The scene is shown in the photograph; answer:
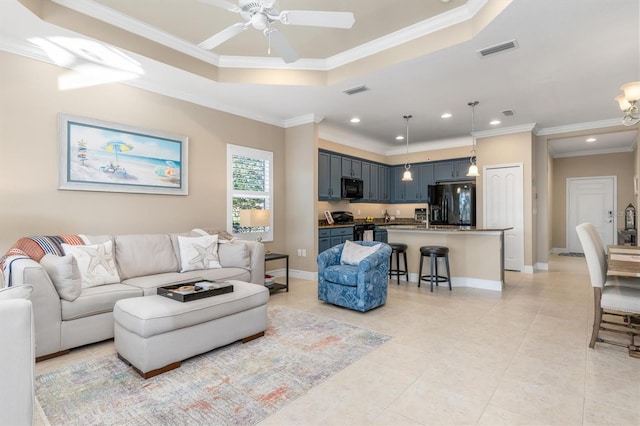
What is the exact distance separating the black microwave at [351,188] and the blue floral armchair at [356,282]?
289 centimetres

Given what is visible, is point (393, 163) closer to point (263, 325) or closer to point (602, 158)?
point (602, 158)

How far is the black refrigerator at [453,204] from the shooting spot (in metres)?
6.91

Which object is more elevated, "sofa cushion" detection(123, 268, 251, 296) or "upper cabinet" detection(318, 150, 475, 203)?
"upper cabinet" detection(318, 150, 475, 203)

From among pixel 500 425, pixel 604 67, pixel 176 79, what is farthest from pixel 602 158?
pixel 176 79

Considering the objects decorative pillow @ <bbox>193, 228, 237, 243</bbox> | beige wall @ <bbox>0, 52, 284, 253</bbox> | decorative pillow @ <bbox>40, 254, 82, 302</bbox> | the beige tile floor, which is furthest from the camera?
decorative pillow @ <bbox>193, 228, 237, 243</bbox>

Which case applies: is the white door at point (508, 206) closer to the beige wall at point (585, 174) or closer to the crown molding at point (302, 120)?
the crown molding at point (302, 120)

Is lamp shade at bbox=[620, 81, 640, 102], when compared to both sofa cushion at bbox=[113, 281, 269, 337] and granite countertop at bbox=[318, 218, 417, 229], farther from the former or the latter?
granite countertop at bbox=[318, 218, 417, 229]

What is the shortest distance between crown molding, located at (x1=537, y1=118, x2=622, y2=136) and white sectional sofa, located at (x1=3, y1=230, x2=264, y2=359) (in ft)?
19.7

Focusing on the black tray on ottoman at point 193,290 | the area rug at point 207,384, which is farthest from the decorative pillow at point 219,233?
the area rug at point 207,384

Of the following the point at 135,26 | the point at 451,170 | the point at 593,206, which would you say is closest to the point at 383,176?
the point at 451,170

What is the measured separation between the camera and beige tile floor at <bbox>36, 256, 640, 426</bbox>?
6.36 feet

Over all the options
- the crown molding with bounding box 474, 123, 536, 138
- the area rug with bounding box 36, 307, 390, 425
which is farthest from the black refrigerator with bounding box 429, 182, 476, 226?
the area rug with bounding box 36, 307, 390, 425

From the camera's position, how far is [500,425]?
1839 millimetres

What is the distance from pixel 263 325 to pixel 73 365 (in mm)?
1472
